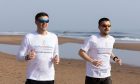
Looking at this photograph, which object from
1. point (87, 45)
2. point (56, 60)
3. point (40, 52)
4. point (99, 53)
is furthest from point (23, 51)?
point (99, 53)

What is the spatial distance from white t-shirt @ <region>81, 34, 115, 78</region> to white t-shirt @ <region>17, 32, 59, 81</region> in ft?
2.67

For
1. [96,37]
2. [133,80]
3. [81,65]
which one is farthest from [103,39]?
[81,65]

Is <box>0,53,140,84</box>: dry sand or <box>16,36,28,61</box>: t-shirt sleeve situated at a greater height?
<box>16,36,28,61</box>: t-shirt sleeve

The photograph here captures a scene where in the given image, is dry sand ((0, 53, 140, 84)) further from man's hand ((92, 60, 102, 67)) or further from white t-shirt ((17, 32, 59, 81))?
white t-shirt ((17, 32, 59, 81))

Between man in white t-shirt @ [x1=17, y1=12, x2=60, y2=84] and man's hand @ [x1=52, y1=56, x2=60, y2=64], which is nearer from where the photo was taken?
man's hand @ [x1=52, y1=56, x2=60, y2=64]

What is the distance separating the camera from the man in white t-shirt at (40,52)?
5.62m

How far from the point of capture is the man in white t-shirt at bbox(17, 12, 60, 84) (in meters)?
5.62

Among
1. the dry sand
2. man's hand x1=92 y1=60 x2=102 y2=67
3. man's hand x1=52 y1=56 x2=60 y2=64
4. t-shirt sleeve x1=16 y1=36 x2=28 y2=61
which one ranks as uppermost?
t-shirt sleeve x1=16 y1=36 x2=28 y2=61

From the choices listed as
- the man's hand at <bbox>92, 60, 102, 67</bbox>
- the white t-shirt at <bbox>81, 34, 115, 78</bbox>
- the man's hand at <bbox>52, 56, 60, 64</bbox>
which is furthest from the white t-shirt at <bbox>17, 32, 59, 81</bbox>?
the white t-shirt at <bbox>81, 34, 115, 78</bbox>

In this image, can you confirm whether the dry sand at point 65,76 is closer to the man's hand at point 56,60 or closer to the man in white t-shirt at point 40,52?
the man in white t-shirt at point 40,52

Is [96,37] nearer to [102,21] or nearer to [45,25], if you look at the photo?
[102,21]

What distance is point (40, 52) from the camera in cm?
563

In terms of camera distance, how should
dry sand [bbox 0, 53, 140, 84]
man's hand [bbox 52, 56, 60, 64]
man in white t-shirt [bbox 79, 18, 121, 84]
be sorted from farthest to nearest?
dry sand [bbox 0, 53, 140, 84] → man in white t-shirt [bbox 79, 18, 121, 84] → man's hand [bbox 52, 56, 60, 64]

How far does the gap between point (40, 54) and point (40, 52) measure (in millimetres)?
28
